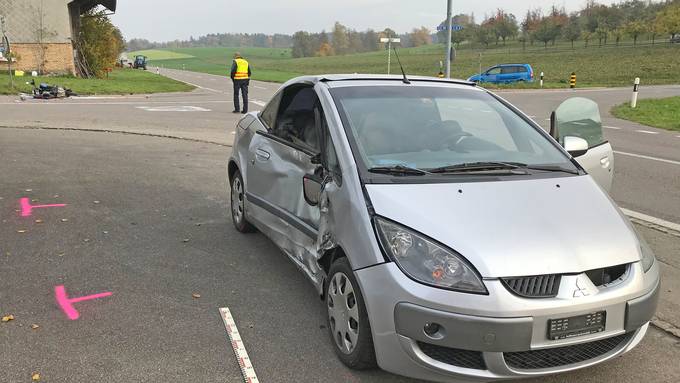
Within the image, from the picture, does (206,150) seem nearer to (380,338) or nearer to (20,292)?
(20,292)

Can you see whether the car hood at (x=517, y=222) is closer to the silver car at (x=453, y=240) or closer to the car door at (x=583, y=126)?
the silver car at (x=453, y=240)

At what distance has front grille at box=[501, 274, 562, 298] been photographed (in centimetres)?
261

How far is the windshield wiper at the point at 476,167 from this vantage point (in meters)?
3.41

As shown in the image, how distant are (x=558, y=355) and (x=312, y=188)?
171cm

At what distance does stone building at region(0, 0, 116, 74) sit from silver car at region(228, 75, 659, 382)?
Answer: 33.1 meters

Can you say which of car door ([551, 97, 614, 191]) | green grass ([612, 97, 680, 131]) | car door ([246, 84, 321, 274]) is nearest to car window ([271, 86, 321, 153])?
car door ([246, 84, 321, 274])

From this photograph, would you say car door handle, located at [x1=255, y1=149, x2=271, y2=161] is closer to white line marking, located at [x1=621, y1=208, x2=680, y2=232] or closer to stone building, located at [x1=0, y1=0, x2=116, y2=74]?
white line marking, located at [x1=621, y1=208, x2=680, y2=232]

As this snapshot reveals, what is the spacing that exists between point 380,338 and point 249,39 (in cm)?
20556

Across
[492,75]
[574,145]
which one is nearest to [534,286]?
[574,145]

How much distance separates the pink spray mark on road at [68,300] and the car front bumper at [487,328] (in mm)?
2055

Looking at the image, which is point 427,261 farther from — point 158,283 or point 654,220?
point 654,220

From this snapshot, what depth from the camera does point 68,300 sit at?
3.96 m

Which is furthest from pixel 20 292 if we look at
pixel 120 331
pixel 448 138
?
pixel 448 138

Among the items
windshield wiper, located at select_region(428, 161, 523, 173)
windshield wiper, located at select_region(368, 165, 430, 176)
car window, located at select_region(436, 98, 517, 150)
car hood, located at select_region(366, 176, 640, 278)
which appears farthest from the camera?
car window, located at select_region(436, 98, 517, 150)
